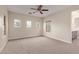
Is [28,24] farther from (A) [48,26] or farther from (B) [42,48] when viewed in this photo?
(B) [42,48]

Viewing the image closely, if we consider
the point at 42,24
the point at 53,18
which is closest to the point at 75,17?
the point at 53,18

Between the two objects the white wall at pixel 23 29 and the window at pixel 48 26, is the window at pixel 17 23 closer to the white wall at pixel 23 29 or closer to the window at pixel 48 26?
the white wall at pixel 23 29

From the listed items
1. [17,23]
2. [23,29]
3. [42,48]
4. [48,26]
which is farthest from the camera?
[48,26]

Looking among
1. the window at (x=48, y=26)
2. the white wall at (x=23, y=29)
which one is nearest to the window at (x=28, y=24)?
the white wall at (x=23, y=29)

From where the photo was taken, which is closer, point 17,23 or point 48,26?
point 17,23

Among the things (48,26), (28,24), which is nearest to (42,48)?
(48,26)

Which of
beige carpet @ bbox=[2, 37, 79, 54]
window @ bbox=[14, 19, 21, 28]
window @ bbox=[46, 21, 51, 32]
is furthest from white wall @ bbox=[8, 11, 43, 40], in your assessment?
beige carpet @ bbox=[2, 37, 79, 54]

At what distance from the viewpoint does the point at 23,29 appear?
6.21 meters

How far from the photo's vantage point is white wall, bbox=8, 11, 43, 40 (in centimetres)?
509

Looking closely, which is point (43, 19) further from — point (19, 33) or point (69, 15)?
point (69, 15)

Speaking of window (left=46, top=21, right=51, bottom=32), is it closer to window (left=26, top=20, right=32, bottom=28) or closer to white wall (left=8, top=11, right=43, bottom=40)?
white wall (left=8, top=11, right=43, bottom=40)

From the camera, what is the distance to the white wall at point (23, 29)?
5.09 meters

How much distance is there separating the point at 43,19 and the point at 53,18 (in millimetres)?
1749

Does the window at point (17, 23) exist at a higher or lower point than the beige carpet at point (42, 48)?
higher
